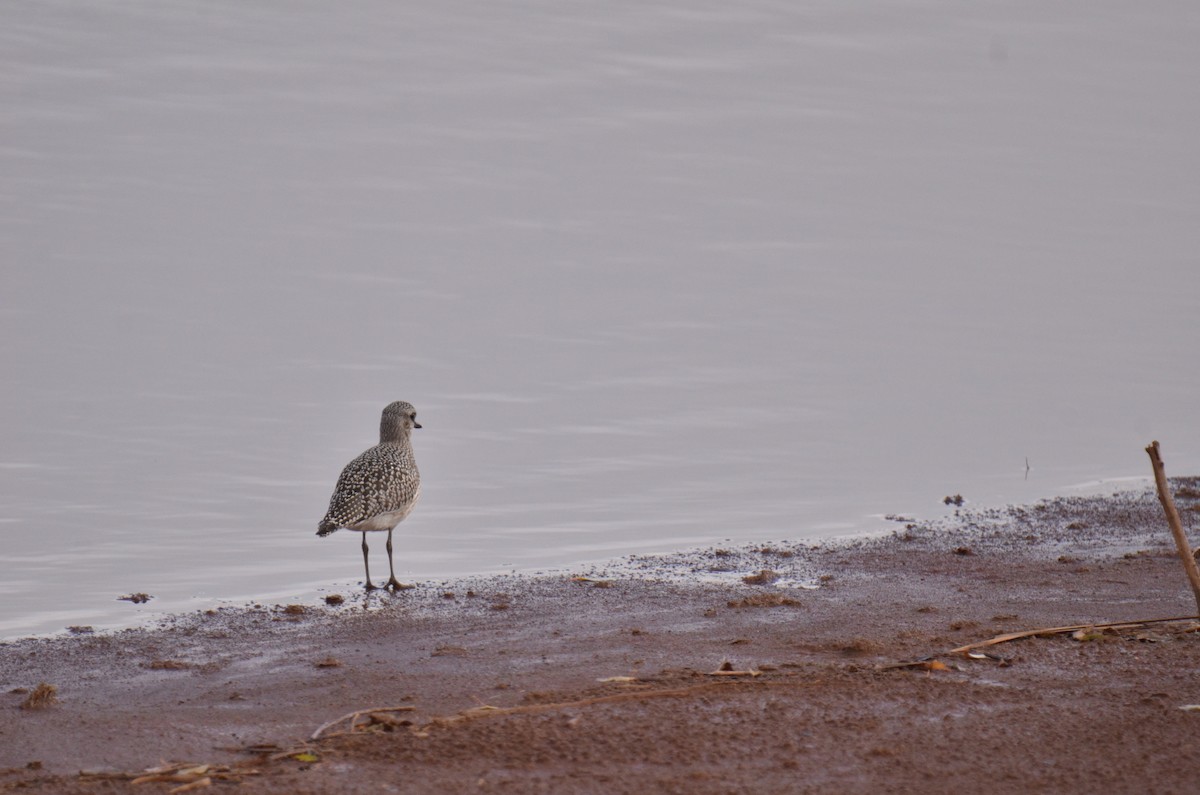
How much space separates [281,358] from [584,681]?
9.91 metres

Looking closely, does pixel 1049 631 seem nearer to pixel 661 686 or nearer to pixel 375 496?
pixel 661 686

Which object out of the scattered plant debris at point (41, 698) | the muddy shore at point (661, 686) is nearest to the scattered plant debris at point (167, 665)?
the muddy shore at point (661, 686)

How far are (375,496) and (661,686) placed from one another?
3804mm

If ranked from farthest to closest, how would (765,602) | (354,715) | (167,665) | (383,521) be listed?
(383,521), (765,602), (167,665), (354,715)

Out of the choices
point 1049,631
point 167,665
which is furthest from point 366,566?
point 1049,631

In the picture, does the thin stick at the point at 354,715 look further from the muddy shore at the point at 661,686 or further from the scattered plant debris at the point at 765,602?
the scattered plant debris at the point at 765,602

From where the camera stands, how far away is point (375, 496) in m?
9.67

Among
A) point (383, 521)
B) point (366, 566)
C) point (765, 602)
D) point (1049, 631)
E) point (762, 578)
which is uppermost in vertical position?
point (383, 521)

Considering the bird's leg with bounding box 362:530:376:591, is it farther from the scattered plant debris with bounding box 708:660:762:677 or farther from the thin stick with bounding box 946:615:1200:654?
the thin stick with bounding box 946:615:1200:654

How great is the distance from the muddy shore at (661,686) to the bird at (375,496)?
506 millimetres

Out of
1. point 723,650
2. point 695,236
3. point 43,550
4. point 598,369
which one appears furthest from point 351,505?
point 695,236

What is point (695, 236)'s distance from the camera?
21.8 m

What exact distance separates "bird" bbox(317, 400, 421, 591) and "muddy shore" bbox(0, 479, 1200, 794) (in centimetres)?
51

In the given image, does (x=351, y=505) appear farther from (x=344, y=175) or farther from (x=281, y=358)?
(x=344, y=175)
